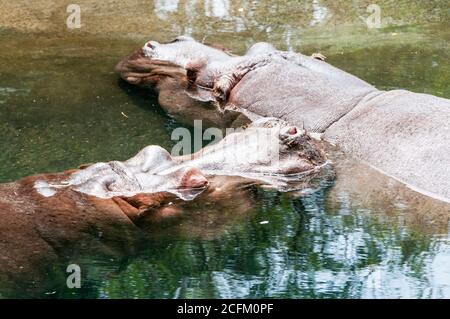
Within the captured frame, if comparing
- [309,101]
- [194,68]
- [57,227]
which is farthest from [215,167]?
[194,68]

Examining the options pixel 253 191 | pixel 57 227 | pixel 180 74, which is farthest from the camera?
pixel 180 74

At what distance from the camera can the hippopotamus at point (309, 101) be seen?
16.4ft

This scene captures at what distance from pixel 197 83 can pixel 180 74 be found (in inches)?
7.9

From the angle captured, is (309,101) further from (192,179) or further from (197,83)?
(192,179)

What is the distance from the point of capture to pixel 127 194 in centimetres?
447

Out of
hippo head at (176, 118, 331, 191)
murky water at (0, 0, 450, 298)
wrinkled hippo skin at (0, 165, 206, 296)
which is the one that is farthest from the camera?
hippo head at (176, 118, 331, 191)

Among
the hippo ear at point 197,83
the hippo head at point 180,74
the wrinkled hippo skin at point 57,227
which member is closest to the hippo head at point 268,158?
the wrinkled hippo skin at point 57,227

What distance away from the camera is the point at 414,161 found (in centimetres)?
496

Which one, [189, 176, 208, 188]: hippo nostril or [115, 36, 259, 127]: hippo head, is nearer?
[189, 176, 208, 188]: hippo nostril

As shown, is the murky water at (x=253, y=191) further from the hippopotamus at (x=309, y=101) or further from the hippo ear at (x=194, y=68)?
the hippo ear at (x=194, y=68)

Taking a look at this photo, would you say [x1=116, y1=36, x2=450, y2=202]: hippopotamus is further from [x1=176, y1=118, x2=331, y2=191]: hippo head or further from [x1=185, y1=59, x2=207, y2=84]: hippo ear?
[x1=176, y1=118, x2=331, y2=191]: hippo head

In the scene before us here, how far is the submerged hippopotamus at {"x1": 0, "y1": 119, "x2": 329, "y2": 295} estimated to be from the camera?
4.12 meters

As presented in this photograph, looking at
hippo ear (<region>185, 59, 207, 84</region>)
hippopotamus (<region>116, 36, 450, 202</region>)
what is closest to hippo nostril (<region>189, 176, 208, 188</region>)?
hippopotamus (<region>116, 36, 450, 202</region>)

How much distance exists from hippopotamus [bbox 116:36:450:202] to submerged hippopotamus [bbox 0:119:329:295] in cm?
39
